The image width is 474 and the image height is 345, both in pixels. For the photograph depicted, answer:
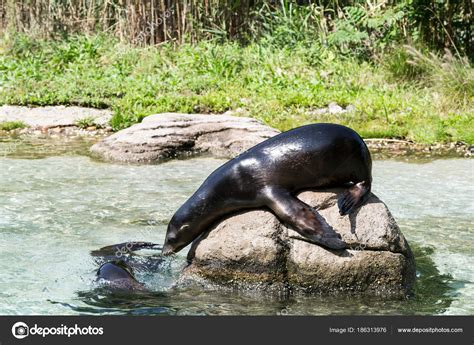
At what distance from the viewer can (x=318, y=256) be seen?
5.59 metres

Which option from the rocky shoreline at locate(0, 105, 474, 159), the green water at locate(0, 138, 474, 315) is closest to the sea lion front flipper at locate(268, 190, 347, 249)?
the green water at locate(0, 138, 474, 315)

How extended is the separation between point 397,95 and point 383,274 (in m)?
8.20

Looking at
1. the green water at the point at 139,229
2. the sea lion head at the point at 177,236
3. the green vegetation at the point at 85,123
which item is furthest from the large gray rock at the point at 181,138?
the sea lion head at the point at 177,236

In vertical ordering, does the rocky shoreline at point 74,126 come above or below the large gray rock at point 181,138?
below

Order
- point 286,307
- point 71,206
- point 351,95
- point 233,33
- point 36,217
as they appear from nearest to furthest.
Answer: point 286,307 → point 36,217 → point 71,206 → point 351,95 → point 233,33

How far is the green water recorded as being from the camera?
5512mm

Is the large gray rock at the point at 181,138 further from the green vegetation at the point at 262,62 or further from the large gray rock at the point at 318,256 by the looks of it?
the large gray rock at the point at 318,256

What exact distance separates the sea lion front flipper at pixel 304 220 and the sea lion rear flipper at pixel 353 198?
17 centimetres

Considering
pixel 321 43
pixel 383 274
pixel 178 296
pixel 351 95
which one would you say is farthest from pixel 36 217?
pixel 321 43

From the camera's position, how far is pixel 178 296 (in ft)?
18.7

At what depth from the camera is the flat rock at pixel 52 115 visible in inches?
513

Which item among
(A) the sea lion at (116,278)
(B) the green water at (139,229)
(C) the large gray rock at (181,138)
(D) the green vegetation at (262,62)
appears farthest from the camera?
(D) the green vegetation at (262,62)

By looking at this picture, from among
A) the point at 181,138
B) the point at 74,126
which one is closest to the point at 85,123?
the point at 74,126

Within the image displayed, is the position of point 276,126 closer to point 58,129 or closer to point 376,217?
point 58,129
